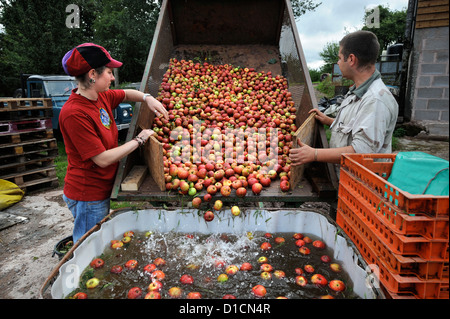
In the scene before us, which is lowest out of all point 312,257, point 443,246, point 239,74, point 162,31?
point 312,257

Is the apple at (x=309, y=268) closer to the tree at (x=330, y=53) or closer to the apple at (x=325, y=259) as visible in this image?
the apple at (x=325, y=259)

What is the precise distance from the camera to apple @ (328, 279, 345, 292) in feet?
6.11

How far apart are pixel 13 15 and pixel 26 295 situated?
68.7ft

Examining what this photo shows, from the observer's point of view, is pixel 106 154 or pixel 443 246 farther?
pixel 106 154

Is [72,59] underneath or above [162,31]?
underneath

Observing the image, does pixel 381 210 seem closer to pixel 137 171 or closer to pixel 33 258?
pixel 137 171

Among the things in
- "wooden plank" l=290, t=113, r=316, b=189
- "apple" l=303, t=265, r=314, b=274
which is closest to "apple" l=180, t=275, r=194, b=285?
"apple" l=303, t=265, r=314, b=274

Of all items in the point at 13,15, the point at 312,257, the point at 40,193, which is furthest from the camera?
the point at 13,15

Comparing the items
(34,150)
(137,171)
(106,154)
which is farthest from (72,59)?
(34,150)

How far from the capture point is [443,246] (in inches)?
54.2

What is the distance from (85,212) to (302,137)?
213 cm

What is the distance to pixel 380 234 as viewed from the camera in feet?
5.38

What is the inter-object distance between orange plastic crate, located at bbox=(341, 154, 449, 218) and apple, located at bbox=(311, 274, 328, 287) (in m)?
0.67

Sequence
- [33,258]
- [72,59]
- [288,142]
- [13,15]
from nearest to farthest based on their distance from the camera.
Result: [72,59], [288,142], [33,258], [13,15]
